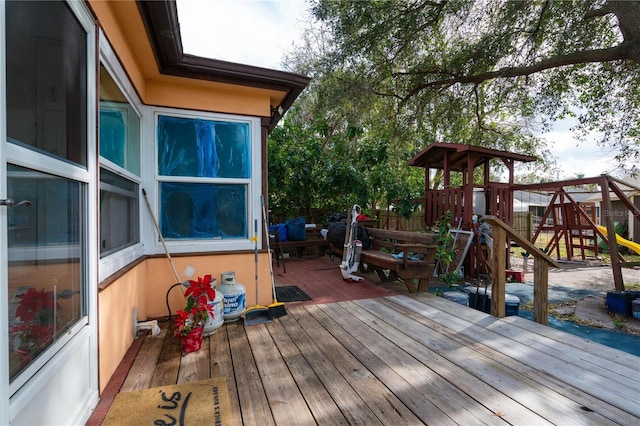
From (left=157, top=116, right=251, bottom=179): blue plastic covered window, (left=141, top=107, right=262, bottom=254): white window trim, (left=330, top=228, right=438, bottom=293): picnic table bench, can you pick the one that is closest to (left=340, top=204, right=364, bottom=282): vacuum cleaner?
(left=330, top=228, right=438, bottom=293): picnic table bench

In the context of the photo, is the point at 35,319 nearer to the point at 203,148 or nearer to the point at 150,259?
the point at 150,259

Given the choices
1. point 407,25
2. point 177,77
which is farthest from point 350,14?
point 177,77

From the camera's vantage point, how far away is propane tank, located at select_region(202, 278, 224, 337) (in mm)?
2693

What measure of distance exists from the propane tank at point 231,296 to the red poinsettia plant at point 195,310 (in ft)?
1.25

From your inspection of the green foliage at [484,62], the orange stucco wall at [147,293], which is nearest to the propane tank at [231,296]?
the orange stucco wall at [147,293]

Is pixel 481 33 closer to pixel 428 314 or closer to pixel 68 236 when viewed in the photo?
pixel 428 314

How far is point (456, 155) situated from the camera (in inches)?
257

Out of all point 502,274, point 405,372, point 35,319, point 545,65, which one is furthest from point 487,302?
point 545,65

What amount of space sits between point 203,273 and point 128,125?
1.52 metres

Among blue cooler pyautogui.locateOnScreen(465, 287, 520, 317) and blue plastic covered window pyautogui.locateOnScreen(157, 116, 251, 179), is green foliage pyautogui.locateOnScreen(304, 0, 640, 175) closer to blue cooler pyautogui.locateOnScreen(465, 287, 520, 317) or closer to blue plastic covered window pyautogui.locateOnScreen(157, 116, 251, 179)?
blue cooler pyautogui.locateOnScreen(465, 287, 520, 317)

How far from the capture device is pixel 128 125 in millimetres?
2688

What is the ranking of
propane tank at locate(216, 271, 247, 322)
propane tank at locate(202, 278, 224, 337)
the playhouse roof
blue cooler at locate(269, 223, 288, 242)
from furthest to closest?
1. blue cooler at locate(269, 223, 288, 242)
2. the playhouse roof
3. propane tank at locate(216, 271, 247, 322)
4. propane tank at locate(202, 278, 224, 337)

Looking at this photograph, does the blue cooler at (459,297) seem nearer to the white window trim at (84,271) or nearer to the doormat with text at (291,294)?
the doormat with text at (291,294)

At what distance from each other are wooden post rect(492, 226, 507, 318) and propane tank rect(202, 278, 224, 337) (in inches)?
106
